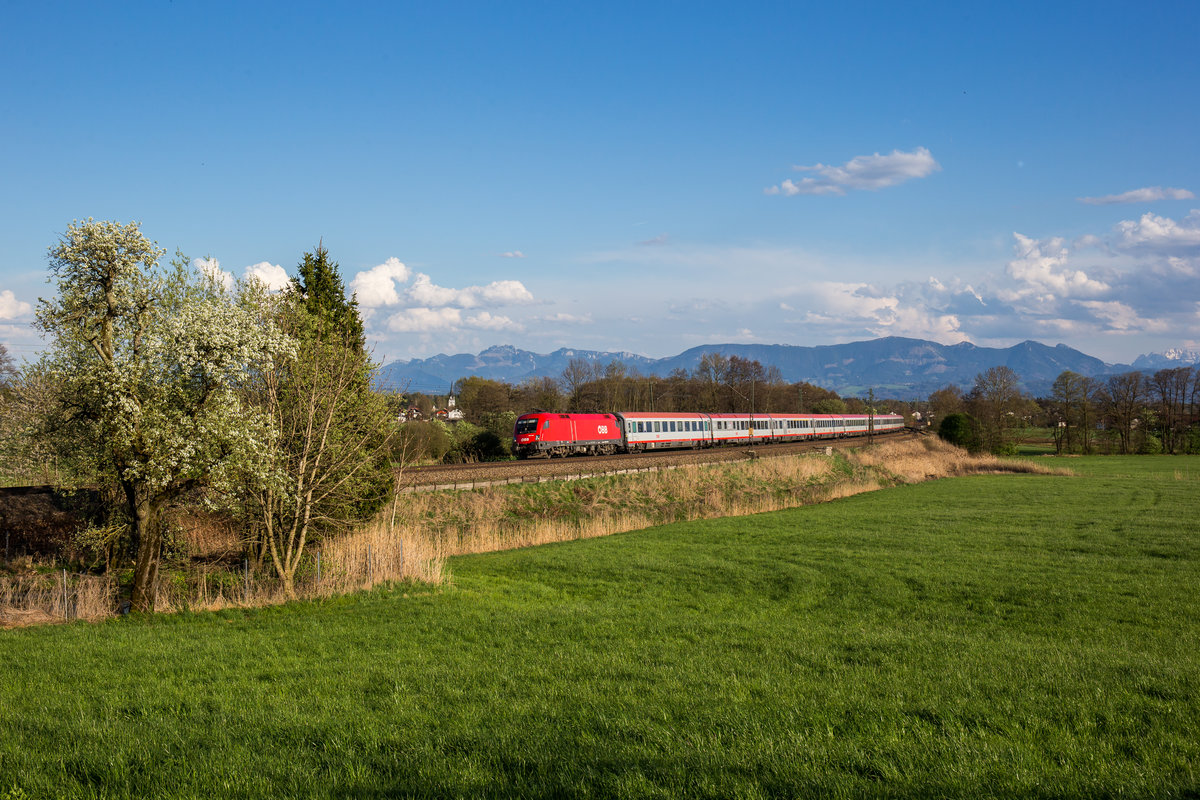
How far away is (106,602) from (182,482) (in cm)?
265

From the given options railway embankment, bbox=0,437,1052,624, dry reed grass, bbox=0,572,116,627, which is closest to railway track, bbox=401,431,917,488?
railway embankment, bbox=0,437,1052,624

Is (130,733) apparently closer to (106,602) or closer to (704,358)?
(106,602)

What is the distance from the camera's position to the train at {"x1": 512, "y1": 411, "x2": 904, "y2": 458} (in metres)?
41.0

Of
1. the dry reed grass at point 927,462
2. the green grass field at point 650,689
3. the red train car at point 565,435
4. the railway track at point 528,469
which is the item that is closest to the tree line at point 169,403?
the green grass field at point 650,689

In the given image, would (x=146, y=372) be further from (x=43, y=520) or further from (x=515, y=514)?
(x=515, y=514)

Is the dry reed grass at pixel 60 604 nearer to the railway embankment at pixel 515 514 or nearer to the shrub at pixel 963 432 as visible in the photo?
the railway embankment at pixel 515 514

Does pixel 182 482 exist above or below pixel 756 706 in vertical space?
above

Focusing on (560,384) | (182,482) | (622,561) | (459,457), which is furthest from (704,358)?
(182,482)

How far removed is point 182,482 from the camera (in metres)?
12.3

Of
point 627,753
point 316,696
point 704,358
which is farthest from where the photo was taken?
point 704,358

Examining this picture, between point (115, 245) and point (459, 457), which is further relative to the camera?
point (459, 457)

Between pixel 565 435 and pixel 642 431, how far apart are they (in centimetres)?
796

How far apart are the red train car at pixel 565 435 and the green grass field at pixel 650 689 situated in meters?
24.8

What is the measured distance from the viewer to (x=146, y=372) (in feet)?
38.8
